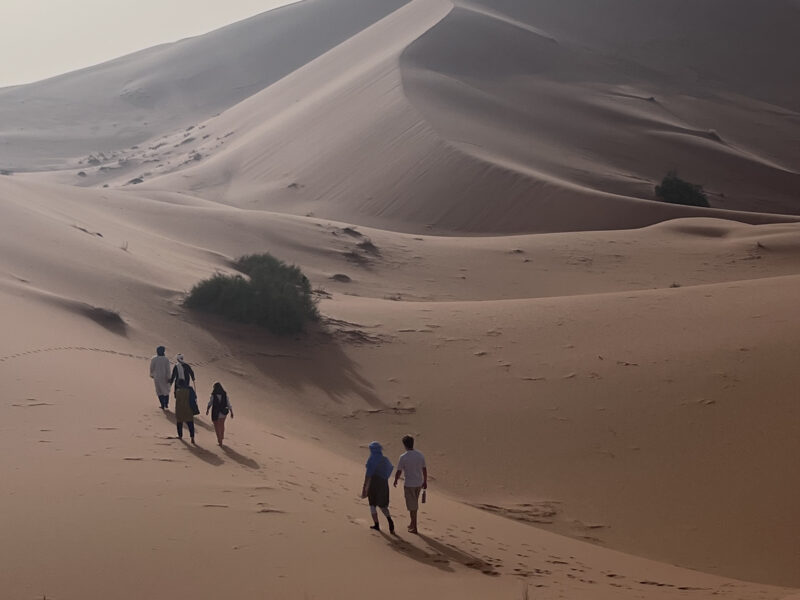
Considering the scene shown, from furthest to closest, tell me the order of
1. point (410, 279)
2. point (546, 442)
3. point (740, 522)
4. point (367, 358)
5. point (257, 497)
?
point (410, 279) < point (367, 358) < point (546, 442) < point (740, 522) < point (257, 497)

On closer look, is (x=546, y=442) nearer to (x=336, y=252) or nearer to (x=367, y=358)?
(x=367, y=358)

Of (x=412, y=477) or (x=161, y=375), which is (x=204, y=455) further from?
(x=412, y=477)

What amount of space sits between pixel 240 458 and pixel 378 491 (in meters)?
2.01

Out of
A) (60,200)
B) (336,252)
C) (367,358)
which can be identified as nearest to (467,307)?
(367,358)

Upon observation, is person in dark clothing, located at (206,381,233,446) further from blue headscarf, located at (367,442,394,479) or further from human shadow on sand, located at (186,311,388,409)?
human shadow on sand, located at (186,311,388,409)

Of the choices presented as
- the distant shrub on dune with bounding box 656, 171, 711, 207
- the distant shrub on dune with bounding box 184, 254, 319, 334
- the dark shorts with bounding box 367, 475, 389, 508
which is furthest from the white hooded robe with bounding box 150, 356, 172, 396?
the distant shrub on dune with bounding box 656, 171, 711, 207

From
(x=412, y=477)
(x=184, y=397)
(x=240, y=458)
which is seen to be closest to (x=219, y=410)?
(x=184, y=397)

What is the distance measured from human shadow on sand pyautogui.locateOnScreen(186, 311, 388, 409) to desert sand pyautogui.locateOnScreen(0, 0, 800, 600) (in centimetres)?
5

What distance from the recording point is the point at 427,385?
14.4 meters

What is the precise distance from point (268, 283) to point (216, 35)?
362ft

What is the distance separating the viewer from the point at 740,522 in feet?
33.1

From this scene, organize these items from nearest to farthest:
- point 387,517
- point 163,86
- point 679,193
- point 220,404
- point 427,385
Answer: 1. point 387,517
2. point 220,404
3. point 427,385
4. point 679,193
5. point 163,86

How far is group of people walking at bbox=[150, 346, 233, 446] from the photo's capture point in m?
9.48

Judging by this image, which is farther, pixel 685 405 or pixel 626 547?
pixel 685 405
